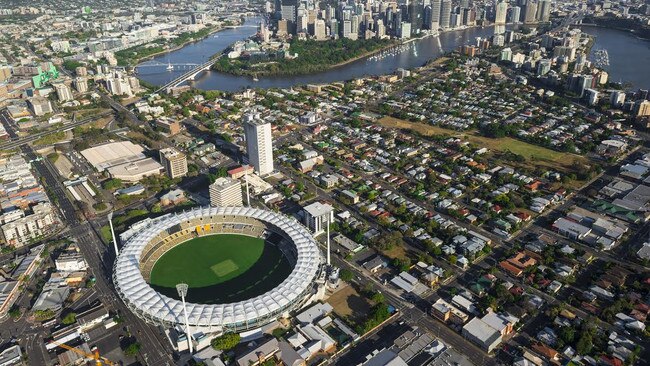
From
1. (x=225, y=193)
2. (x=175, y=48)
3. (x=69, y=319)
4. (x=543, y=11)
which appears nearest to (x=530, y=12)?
(x=543, y=11)

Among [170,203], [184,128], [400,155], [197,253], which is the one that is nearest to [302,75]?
[184,128]

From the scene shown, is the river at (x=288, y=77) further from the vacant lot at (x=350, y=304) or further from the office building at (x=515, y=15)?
the vacant lot at (x=350, y=304)

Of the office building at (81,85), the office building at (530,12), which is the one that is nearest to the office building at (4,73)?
the office building at (81,85)

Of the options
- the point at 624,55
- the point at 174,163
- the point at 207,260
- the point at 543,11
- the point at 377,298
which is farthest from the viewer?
the point at 543,11

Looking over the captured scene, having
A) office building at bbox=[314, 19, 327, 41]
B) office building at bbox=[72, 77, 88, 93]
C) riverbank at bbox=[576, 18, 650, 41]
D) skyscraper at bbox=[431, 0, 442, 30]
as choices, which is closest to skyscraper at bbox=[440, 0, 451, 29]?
skyscraper at bbox=[431, 0, 442, 30]

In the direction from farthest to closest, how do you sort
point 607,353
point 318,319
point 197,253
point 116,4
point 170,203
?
point 116,4 → point 170,203 → point 197,253 → point 318,319 → point 607,353

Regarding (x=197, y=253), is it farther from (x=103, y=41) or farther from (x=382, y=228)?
(x=103, y=41)

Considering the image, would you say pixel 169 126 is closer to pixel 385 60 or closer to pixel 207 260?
pixel 207 260
